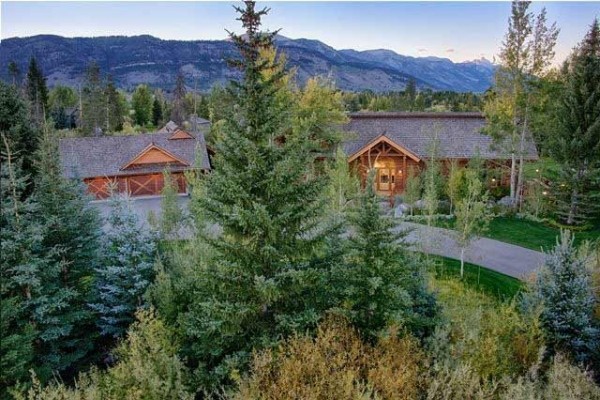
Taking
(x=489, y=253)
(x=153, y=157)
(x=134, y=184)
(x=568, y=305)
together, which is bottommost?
(x=489, y=253)

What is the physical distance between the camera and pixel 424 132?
37188 millimetres

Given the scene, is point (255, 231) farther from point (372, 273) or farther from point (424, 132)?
point (424, 132)

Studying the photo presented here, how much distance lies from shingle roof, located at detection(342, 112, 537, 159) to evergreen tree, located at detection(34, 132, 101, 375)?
78.0ft

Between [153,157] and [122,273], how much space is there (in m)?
25.4

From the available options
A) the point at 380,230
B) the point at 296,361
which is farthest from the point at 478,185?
the point at 296,361

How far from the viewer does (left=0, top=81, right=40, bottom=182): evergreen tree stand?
59.3 feet

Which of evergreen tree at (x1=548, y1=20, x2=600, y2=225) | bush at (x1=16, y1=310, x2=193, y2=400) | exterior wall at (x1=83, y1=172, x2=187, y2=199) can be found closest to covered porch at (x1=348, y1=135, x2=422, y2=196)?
evergreen tree at (x1=548, y1=20, x2=600, y2=225)

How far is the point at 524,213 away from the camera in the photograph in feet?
95.0

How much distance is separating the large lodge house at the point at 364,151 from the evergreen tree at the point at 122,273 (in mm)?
20475

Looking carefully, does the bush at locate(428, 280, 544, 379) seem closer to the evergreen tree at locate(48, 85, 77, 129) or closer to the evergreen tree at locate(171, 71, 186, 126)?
the evergreen tree at locate(48, 85, 77, 129)

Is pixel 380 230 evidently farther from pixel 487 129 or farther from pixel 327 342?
pixel 487 129

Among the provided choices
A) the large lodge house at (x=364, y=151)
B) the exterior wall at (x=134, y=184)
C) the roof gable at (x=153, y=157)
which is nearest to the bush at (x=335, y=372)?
the large lodge house at (x=364, y=151)

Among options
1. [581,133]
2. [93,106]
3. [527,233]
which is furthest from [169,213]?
A: [93,106]

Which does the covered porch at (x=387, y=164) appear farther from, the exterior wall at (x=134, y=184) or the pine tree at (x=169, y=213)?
the pine tree at (x=169, y=213)
